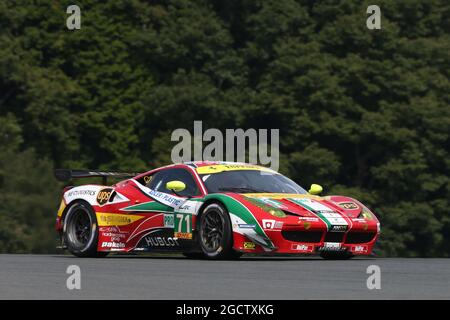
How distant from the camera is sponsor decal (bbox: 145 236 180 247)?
700 inches

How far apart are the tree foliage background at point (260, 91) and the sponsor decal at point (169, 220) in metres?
21.4

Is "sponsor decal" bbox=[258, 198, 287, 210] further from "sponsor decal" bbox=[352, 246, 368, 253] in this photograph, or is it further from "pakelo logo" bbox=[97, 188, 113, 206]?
"pakelo logo" bbox=[97, 188, 113, 206]

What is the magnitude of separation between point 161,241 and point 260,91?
2563cm

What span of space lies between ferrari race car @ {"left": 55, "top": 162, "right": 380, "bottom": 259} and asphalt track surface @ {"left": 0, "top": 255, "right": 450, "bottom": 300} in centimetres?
34

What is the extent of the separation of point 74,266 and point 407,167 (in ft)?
89.4

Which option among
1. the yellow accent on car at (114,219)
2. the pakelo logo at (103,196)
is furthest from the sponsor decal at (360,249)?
the pakelo logo at (103,196)

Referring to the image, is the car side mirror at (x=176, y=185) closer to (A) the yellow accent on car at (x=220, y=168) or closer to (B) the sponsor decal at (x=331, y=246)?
(A) the yellow accent on car at (x=220, y=168)

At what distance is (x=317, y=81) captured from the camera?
138ft

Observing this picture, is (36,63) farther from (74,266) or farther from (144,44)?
(74,266)

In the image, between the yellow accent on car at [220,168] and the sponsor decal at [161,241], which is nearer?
the sponsor decal at [161,241]

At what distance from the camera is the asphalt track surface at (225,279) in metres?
11.0

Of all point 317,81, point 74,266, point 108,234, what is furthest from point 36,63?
point 74,266

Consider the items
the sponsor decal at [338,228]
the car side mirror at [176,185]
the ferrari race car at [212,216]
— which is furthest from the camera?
the car side mirror at [176,185]

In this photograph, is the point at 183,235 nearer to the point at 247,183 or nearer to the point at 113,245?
the point at 247,183
